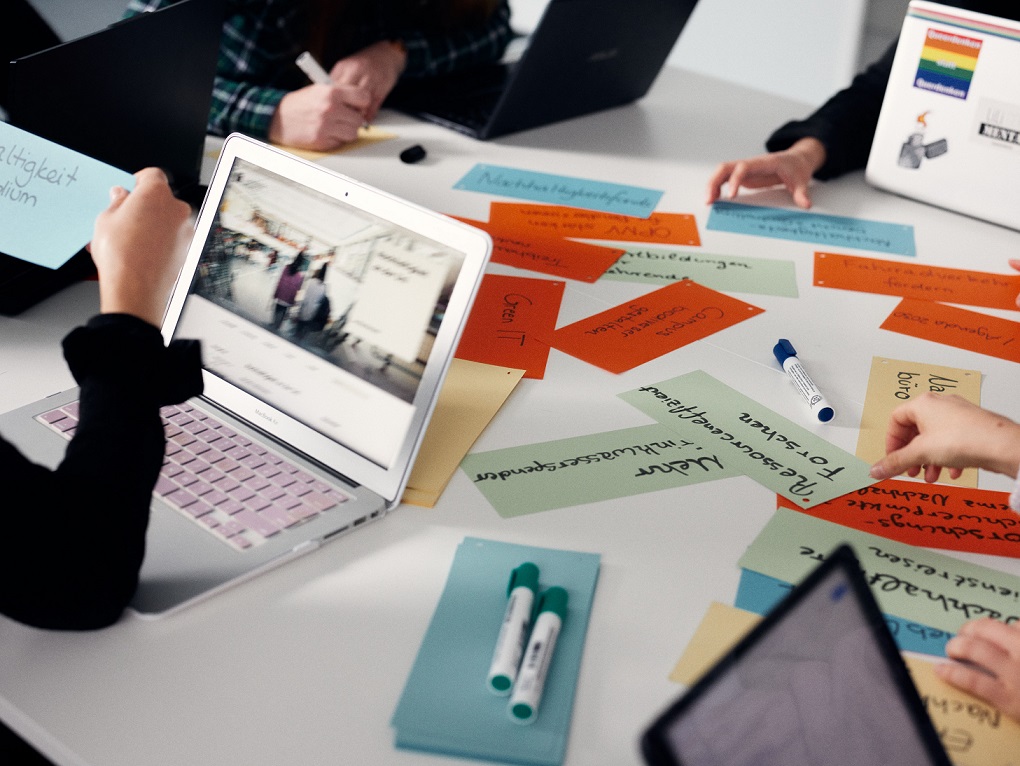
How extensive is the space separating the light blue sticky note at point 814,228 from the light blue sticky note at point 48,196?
78cm

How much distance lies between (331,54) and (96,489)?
122 cm

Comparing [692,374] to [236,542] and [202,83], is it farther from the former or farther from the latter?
[202,83]

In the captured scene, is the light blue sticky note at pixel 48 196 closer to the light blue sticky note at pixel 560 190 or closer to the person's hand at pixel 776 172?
the light blue sticky note at pixel 560 190

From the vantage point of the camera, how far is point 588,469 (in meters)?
0.84

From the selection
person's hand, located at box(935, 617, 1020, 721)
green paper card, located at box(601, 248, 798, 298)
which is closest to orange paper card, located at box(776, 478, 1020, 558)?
person's hand, located at box(935, 617, 1020, 721)

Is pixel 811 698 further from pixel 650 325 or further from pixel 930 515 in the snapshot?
pixel 650 325

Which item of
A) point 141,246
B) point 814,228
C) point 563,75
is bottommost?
point 814,228

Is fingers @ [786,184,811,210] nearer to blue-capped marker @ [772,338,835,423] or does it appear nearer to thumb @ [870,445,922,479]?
blue-capped marker @ [772,338,835,423]

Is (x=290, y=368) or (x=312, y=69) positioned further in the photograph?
(x=312, y=69)

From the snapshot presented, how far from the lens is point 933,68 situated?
1283 millimetres

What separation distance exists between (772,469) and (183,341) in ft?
1.66

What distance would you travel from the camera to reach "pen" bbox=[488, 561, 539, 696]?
621mm

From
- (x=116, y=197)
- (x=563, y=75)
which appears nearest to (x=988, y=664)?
(x=116, y=197)

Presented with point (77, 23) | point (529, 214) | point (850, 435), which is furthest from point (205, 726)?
point (77, 23)
